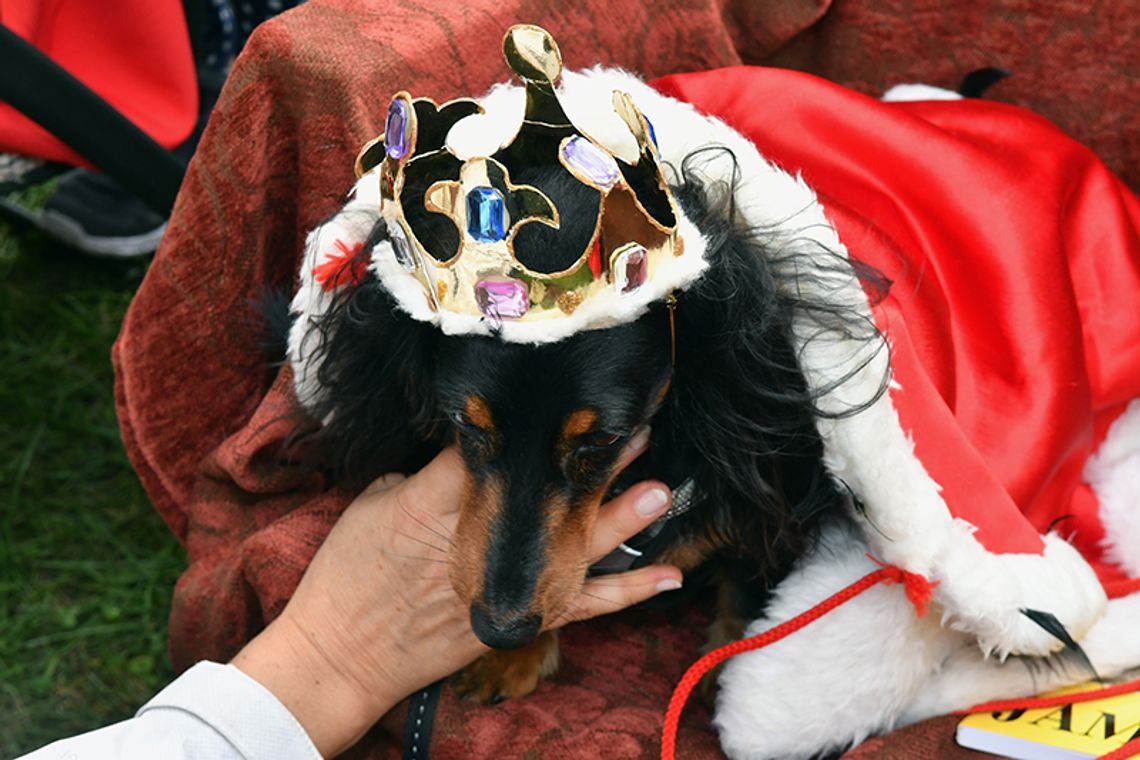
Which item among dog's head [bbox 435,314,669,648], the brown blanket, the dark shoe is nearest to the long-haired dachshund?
dog's head [bbox 435,314,669,648]

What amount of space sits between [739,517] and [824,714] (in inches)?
11.2

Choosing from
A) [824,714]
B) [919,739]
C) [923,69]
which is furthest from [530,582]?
[923,69]

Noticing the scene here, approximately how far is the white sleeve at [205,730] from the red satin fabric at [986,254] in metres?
0.99

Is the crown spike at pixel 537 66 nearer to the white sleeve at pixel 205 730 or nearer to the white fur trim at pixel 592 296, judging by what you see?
the white fur trim at pixel 592 296

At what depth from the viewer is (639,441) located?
1.47m

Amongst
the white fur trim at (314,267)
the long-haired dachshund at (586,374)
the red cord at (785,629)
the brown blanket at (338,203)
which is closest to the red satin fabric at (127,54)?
the brown blanket at (338,203)

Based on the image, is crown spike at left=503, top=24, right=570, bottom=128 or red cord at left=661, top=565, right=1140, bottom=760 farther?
red cord at left=661, top=565, right=1140, bottom=760

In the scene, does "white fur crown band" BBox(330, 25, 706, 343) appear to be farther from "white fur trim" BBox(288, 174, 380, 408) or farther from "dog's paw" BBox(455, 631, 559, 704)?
"dog's paw" BBox(455, 631, 559, 704)

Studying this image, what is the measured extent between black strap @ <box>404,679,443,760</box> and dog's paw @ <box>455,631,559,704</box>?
0.04 metres

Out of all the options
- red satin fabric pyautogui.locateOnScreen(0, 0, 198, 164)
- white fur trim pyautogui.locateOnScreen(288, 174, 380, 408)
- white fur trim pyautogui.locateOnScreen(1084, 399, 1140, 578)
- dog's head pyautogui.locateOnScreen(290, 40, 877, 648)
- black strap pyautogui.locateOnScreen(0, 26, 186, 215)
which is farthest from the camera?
red satin fabric pyautogui.locateOnScreen(0, 0, 198, 164)

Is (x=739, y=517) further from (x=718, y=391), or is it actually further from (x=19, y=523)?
(x=19, y=523)

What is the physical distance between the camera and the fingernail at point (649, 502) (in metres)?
1.50

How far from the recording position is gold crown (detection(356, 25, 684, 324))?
1170 mm

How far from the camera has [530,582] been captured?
4.49ft
